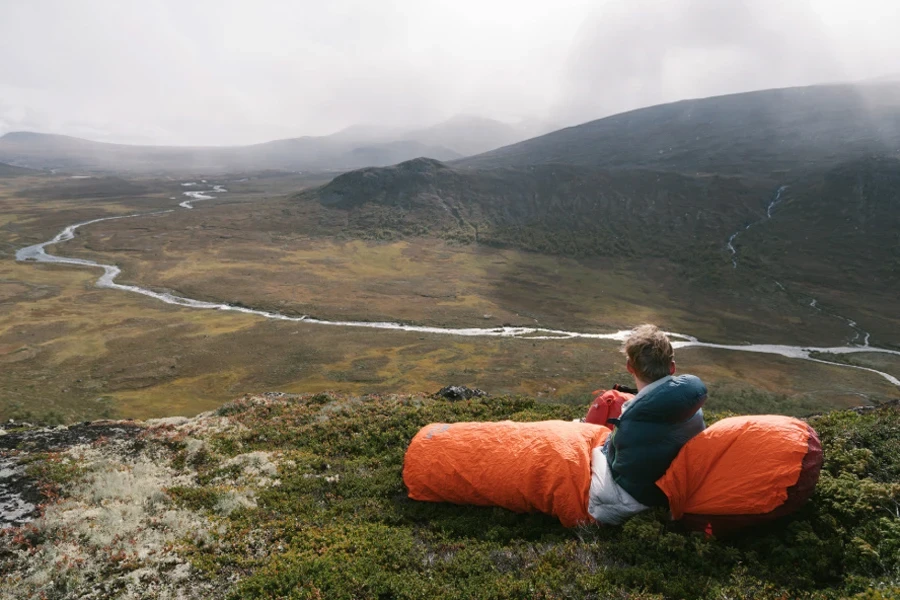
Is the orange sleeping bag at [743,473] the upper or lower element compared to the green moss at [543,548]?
upper

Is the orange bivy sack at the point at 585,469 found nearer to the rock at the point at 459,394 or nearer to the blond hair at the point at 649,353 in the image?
the blond hair at the point at 649,353

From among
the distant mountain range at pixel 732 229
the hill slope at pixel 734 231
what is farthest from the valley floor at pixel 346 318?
the distant mountain range at pixel 732 229

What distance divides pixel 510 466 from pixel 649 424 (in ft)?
10.2

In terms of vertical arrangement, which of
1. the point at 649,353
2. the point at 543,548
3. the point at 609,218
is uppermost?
the point at 649,353

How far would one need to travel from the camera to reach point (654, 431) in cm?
818

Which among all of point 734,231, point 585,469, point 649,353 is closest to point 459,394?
point 585,469

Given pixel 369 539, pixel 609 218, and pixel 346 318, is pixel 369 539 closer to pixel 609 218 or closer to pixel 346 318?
pixel 346 318

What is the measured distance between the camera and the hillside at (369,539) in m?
7.43

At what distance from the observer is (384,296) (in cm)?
10969

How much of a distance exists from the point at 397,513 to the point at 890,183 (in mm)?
230678

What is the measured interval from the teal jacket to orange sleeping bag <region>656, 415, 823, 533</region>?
22 centimetres

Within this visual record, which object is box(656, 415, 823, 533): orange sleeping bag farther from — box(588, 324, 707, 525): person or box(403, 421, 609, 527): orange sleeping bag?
box(403, 421, 609, 527): orange sleeping bag

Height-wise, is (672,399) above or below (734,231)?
above

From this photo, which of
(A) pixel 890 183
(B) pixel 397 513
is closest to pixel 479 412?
(B) pixel 397 513
